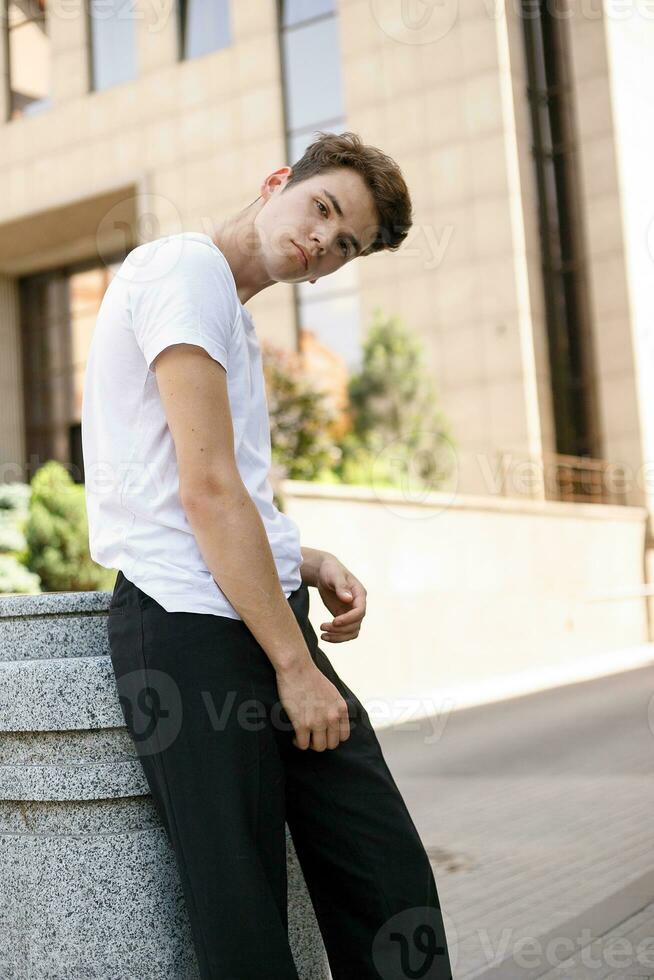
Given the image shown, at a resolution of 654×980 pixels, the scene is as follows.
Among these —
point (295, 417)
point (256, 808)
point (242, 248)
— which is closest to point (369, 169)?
point (242, 248)

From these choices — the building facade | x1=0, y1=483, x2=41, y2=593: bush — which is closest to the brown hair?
x1=0, y1=483, x2=41, y2=593: bush

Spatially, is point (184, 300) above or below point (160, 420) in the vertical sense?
above

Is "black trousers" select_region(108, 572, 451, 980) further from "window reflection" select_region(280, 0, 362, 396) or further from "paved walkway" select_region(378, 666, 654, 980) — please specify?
"window reflection" select_region(280, 0, 362, 396)

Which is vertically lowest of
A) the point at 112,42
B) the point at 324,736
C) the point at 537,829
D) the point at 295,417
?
the point at 537,829

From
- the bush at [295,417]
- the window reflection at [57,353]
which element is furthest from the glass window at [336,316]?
the window reflection at [57,353]

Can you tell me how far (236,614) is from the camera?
2014 millimetres

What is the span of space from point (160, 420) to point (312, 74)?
24.5 m

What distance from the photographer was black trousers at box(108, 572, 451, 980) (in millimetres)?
1943

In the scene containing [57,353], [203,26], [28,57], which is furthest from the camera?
[57,353]

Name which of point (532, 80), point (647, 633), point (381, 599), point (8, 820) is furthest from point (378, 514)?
point (532, 80)

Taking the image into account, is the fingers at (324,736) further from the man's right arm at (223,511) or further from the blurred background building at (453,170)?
the blurred background building at (453,170)

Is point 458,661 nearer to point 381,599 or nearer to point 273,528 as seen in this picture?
point 381,599

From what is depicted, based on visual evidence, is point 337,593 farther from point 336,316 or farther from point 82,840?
point 336,316

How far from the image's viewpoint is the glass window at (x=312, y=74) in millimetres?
24625
